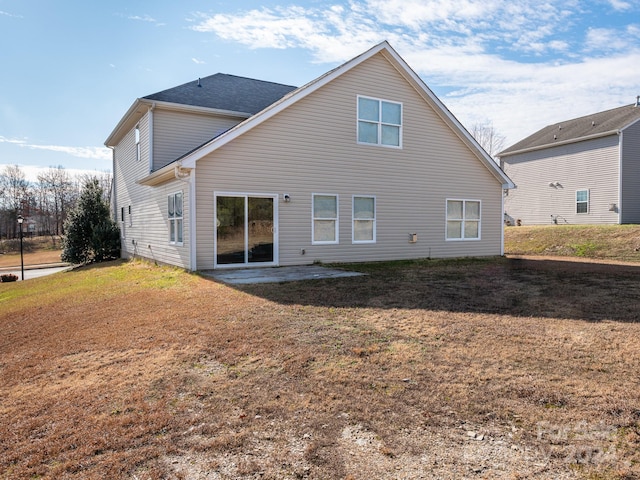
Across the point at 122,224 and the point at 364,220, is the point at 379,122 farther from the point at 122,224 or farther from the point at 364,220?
the point at 122,224

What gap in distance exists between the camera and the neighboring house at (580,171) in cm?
2047

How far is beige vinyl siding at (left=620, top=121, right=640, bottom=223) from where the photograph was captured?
66.8 ft

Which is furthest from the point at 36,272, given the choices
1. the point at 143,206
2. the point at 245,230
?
the point at 245,230

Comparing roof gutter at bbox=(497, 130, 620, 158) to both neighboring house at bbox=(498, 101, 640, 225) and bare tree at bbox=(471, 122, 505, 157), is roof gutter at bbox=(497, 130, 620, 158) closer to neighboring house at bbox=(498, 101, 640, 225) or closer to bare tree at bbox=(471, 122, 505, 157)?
neighboring house at bbox=(498, 101, 640, 225)

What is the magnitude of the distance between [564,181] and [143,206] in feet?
75.1

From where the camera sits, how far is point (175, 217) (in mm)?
11547

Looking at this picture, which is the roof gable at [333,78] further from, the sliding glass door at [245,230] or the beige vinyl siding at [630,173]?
the beige vinyl siding at [630,173]

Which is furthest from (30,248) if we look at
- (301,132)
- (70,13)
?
(301,132)

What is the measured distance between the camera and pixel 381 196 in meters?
13.2

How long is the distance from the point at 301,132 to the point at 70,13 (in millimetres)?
9192

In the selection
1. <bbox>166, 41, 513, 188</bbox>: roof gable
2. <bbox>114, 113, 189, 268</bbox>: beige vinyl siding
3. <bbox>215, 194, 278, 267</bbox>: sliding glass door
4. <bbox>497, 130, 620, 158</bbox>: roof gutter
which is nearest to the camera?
<bbox>166, 41, 513, 188</bbox>: roof gable

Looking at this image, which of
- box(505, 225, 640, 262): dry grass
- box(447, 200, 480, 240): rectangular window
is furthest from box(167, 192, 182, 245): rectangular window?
box(505, 225, 640, 262): dry grass

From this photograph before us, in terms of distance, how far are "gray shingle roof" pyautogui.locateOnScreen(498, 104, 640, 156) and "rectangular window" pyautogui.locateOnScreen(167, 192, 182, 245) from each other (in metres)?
21.5

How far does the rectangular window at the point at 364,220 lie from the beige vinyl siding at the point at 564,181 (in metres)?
15.5
